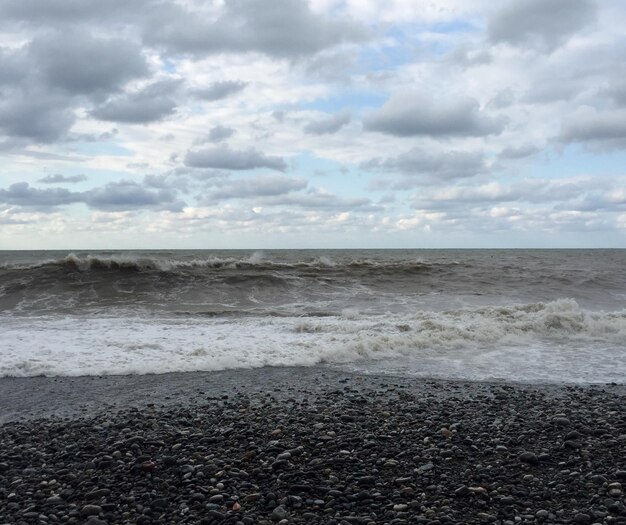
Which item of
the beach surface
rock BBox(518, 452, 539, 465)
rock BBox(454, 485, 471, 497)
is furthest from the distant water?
rock BBox(454, 485, 471, 497)

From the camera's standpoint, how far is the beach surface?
4.64 meters

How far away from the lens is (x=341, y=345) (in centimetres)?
1231

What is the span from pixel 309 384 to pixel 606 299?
19.3 meters

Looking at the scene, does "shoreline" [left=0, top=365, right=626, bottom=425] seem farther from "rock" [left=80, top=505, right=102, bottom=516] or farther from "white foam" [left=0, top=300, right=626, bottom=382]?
"rock" [left=80, top=505, right=102, bottom=516]

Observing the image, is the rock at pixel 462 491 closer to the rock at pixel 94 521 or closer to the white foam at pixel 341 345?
the rock at pixel 94 521

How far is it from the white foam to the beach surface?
175cm

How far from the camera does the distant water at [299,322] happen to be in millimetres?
11023

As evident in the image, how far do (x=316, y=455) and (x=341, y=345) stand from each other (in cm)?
656

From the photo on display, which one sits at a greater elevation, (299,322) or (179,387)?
(299,322)

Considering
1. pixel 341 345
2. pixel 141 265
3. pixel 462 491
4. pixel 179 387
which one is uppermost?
pixel 141 265

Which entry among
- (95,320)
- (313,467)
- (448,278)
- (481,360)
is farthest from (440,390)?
(448,278)

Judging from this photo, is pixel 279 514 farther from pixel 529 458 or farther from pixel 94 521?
pixel 529 458

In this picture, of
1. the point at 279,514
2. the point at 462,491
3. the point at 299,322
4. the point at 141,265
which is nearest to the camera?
the point at 279,514

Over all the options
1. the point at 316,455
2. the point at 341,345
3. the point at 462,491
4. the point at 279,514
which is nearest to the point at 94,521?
the point at 279,514
